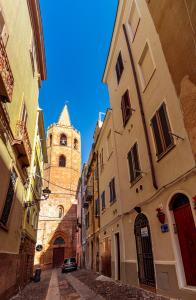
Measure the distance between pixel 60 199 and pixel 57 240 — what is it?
22.2 feet

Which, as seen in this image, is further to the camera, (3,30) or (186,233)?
(3,30)

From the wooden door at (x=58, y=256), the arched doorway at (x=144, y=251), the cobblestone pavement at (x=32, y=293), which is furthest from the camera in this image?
the wooden door at (x=58, y=256)

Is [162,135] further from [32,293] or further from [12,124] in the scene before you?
[32,293]

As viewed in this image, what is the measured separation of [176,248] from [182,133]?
3.34m

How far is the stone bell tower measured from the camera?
33.7m

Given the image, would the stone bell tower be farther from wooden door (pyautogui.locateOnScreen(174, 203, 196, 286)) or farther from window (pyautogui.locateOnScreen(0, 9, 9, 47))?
wooden door (pyautogui.locateOnScreen(174, 203, 196, 286))

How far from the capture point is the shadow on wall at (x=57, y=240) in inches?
1283

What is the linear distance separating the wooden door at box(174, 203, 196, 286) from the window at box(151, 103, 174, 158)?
6.66 ft

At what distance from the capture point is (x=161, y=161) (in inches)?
291

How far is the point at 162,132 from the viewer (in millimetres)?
7379

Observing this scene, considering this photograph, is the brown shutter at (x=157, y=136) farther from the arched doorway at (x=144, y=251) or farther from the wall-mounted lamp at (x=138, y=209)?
the arched doorway at (x=144, y=251)

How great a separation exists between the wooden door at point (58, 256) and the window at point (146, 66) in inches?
1272

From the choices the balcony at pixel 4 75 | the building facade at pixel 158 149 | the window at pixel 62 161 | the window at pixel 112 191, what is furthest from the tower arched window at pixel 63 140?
the balcony at pixel 4 75

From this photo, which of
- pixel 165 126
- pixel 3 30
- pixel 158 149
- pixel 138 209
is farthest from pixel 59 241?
pixel 3 30
